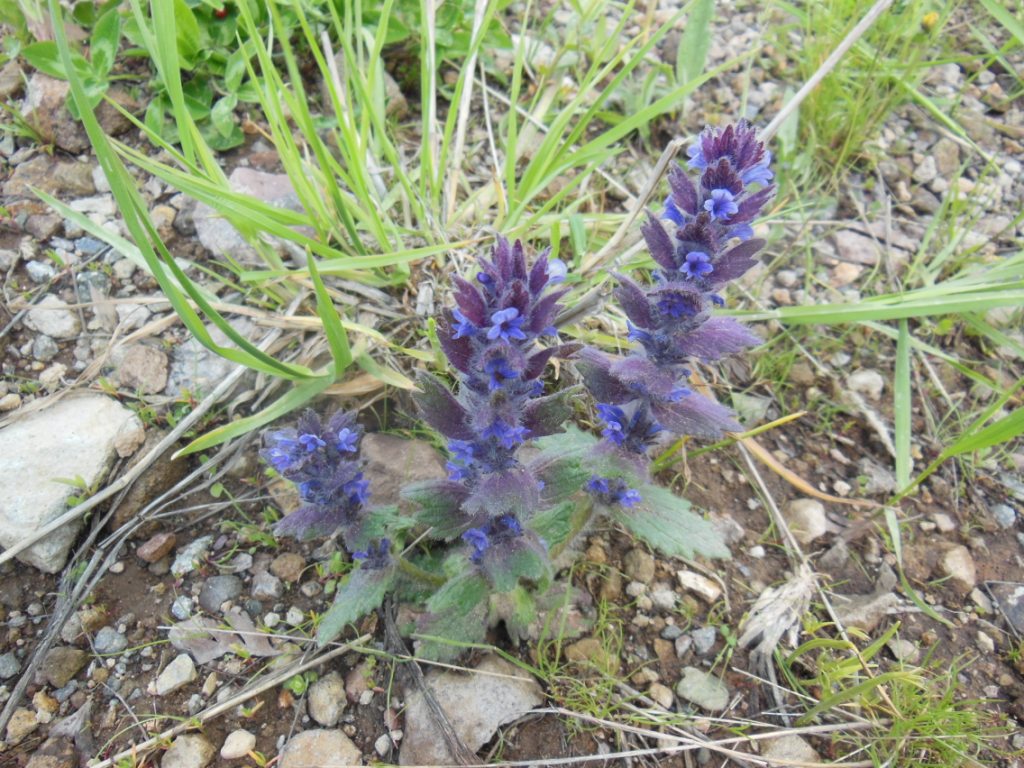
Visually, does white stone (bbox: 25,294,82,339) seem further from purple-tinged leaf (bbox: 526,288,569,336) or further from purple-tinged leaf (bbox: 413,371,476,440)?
purple-tinged leaf (bbox: 526,288,569,336)

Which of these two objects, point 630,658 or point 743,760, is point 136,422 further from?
point 743,760

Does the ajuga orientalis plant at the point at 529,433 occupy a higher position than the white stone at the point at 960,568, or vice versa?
the ajuga orientalis plant at the point at 529,433

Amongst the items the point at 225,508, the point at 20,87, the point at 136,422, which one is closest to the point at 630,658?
the point at 225,508

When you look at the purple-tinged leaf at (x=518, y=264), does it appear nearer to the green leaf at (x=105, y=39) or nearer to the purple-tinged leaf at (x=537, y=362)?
the purple-tinged leaf at (x=537, y=362)

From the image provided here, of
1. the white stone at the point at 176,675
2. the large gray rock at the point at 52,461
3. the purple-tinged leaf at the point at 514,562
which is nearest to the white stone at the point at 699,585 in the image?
the purple-tinged leaf at the point at 514,562

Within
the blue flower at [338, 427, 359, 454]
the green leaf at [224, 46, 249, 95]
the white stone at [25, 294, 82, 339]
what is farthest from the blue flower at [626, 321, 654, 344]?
the green leaf at [224, 46, 249, 95]

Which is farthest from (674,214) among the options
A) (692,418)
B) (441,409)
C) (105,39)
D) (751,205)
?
(105,39)

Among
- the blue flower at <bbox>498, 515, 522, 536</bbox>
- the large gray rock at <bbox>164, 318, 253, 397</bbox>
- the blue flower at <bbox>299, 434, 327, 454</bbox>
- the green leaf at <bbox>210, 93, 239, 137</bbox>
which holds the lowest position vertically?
the large gray rock at <bbox>164, 318, 253, 397</bbox>
